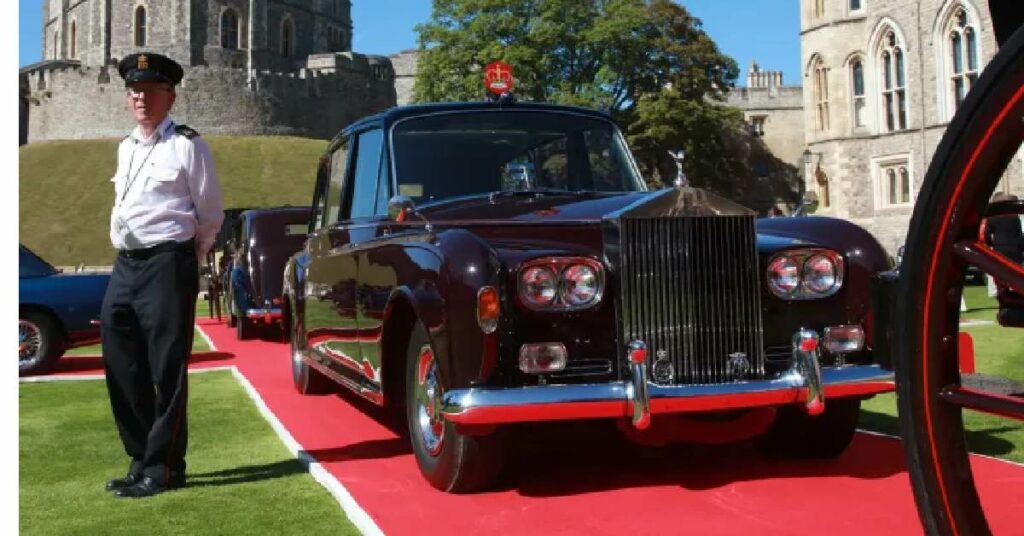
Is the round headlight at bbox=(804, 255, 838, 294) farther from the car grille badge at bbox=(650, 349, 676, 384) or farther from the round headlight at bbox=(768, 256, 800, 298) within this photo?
the car grille badge at bbox=(650, 349, 676, 384)

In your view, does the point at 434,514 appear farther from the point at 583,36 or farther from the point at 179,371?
the point at 583,36

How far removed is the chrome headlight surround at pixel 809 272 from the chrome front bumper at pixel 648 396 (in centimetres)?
27

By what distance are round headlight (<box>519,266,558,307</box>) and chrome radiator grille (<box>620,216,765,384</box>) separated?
0.34 m

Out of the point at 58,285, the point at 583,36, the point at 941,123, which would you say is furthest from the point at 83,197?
the point at 58,285

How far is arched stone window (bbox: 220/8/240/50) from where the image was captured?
7550cm

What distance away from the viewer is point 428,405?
4.68 metres

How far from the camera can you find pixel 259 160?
63.8m

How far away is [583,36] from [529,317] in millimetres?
39530

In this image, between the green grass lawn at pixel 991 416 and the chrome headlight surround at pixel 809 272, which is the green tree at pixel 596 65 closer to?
the green grass lawn at pixel 991 416

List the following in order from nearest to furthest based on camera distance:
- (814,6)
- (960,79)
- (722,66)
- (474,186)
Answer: (474,186), (960,79), (814,6), (722,66)

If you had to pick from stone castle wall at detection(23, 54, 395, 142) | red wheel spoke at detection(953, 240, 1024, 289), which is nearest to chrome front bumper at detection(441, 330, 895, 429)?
red wheel spoke at detection(953, 240, 1024, 289)

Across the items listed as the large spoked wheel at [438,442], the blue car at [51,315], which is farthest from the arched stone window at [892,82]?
the large spoked wheel at [438,442]

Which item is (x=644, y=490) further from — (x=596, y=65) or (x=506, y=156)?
(x=596, y=65)

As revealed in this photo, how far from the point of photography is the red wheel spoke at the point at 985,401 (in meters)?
1.86
